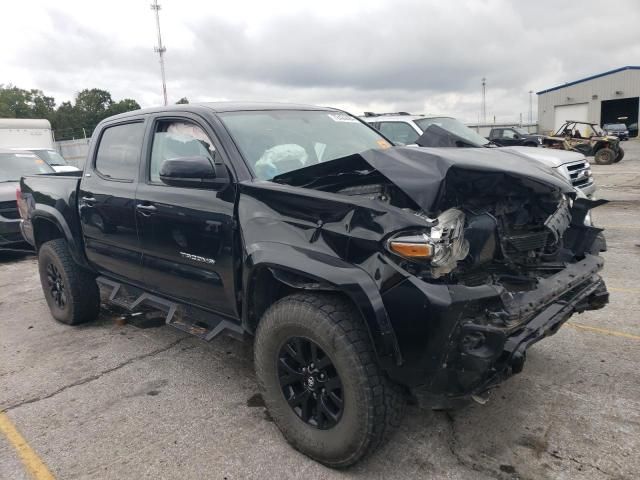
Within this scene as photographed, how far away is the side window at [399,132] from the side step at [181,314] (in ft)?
19.3

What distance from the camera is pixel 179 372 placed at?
12.8 ft

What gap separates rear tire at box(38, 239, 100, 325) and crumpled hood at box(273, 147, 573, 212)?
111 inches

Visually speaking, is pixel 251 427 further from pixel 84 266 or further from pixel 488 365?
pixel 84 266

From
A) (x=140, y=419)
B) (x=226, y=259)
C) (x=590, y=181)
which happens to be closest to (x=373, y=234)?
(x=226, y=259)

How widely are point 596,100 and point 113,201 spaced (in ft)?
165

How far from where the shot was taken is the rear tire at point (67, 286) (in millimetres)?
4770

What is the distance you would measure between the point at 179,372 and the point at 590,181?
742 cm

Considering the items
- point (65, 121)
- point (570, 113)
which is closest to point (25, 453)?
point (570, 113)

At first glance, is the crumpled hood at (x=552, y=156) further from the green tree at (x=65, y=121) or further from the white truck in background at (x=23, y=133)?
the green tree at (x=65, y=121)

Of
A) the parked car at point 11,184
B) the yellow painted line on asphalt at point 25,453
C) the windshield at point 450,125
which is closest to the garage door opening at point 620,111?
the windshield at point 450,125

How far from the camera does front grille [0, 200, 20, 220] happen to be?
8.28 meters

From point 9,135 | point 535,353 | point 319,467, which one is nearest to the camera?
point 319,467

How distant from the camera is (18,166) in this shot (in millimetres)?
9422

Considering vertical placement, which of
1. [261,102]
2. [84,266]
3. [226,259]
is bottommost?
[84,266]
